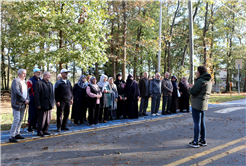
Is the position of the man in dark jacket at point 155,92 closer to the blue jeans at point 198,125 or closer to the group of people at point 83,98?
the group of people at point 83,98

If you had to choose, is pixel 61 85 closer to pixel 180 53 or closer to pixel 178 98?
pixel 178 98

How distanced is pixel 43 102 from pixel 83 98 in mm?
2300

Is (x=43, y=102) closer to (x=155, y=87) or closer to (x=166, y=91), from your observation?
(x=155, y=87)

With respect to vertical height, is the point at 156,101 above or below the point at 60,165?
above

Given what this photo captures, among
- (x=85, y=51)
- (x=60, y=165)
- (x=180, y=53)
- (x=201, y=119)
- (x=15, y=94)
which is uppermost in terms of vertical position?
(x=180, y=53)

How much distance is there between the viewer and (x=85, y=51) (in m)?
13.6

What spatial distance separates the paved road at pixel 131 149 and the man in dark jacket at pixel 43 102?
25.1 inches

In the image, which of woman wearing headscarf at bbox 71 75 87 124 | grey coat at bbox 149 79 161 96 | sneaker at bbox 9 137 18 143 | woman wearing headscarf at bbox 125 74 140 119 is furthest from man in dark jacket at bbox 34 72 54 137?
grey coat at bbox 149 79 161 96

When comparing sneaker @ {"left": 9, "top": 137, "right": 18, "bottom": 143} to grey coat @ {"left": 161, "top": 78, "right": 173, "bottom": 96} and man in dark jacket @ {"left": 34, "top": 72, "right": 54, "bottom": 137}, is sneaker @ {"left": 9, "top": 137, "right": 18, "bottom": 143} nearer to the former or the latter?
man in dark jacket @ {"left": 34, "top": 72, "right": 54, "bottom": 137}

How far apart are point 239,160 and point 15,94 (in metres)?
6.49

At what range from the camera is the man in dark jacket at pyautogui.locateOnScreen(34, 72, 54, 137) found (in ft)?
20.9

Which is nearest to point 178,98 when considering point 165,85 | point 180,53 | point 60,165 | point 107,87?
point 165,85

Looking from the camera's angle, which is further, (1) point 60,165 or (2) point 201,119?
(2) point 201,119

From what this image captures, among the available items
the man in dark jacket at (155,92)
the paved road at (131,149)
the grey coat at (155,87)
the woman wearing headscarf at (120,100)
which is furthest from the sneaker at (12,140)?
the grey coat at (155,87)
